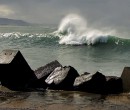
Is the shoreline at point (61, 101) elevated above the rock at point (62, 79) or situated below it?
below

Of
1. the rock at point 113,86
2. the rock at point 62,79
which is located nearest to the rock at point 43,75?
the rock at point 62,79

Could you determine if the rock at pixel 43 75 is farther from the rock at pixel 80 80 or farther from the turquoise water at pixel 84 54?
the turquoise water at pixel 84 54

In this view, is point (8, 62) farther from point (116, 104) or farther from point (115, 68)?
point (115, 68)

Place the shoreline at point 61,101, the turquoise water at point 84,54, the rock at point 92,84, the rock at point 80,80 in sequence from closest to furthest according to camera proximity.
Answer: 1. the shoreline at point 61,101
2. the rock at point 92,84
3. the rock at point 80,80
4. the turquoise water at point 84,54

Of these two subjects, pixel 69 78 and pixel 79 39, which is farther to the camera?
pixel 79 39

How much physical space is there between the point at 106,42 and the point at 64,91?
766 inches

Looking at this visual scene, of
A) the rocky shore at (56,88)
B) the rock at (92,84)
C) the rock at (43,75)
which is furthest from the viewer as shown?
the rock at (43,75)

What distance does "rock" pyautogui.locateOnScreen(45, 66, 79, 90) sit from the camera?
9.48 metres

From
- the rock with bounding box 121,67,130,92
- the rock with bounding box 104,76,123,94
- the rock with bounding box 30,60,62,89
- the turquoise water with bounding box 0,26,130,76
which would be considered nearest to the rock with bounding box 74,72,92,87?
the rock with bounding box 104,76,123,94

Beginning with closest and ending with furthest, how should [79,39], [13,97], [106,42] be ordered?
[13,97], [106,42], [79,39]

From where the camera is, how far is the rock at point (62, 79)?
9477 mm

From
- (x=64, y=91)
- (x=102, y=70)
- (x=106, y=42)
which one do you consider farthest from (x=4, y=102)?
(x=106, y=42)

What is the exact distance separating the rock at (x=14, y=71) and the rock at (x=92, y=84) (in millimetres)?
1491

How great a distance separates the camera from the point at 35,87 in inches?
390
